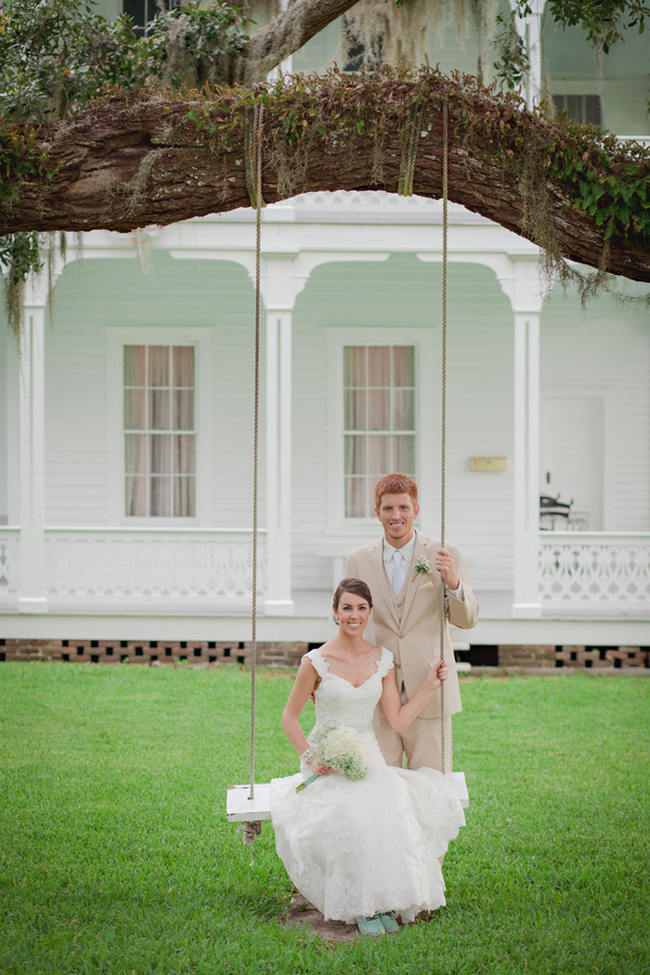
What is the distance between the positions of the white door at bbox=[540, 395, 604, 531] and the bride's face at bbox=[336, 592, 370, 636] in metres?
8.95

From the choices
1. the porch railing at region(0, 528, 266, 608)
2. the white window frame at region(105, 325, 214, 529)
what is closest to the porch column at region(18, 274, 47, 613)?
the porch railing at region(0, 528, 266, 608)

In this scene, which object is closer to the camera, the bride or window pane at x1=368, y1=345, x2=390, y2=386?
the bride

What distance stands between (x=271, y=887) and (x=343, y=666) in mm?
1208

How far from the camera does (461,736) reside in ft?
25.4

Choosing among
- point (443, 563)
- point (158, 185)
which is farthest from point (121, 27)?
point (443, 563)

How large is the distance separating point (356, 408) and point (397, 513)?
318 inches

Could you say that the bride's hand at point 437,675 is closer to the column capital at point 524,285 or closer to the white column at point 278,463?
the white column at point 278,463

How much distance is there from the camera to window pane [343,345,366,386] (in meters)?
12.3

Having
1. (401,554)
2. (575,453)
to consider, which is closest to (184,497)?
(575,453)

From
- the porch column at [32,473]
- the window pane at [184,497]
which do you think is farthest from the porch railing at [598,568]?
the porch column at [32,473]

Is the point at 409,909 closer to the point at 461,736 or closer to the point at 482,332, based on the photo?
the point at 461,736

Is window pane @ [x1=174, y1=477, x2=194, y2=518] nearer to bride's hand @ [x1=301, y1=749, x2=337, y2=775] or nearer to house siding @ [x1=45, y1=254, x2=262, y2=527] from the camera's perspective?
house siding @ [x1=45, y1=254, x2=262, y2=527]

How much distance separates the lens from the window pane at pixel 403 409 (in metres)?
12.3

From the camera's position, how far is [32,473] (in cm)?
1024
